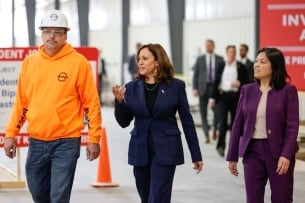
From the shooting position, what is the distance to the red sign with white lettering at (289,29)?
10.8 metres

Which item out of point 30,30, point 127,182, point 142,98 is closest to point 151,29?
point 30,30

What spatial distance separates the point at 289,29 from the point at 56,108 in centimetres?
513

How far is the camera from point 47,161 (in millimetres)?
6539

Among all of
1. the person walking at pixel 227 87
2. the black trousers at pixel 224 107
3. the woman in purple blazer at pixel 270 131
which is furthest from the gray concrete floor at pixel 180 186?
the woman in purple blazer at pixel 270 131

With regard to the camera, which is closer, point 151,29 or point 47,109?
point 47,109

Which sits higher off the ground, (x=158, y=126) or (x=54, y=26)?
(x=54, y=26)

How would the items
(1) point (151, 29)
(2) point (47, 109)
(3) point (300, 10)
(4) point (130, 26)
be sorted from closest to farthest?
(2) point (47, 109) < (3) point (300, 10) < (1) point (151, 29) < (4) point (130, 26)

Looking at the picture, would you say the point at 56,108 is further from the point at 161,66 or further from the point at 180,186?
the point at 180,186

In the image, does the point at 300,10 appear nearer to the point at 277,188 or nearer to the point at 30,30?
the point at 277,188

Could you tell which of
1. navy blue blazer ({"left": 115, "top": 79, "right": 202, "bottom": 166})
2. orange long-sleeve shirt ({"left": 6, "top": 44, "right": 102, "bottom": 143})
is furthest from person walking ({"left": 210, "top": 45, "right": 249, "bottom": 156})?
orange long-sleeve shirt ({"left": 6, "top": 44, "right": 102, "bottom": 143})

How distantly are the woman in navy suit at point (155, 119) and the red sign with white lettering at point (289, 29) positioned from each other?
4.47m

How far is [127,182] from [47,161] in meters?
4.65

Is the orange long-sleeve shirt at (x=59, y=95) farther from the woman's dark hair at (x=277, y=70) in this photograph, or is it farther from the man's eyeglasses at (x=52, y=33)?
the woman's dark hair at (x=277, y=70)

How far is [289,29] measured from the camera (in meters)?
10.8
